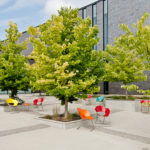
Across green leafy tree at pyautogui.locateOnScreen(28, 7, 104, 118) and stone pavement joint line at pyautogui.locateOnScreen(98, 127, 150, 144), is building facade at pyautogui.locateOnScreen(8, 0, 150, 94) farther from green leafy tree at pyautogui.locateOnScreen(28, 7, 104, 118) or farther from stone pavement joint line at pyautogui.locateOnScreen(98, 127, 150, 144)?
stone pavement joint line at pyautogui.locateOnScreen(98, 127, 150, 144)

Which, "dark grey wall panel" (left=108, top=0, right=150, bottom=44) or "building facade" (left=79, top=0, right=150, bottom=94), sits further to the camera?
"building facade" (left=79, top=0, right=150, bottom=94)

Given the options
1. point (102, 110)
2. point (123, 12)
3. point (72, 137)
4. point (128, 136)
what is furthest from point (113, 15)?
point (72, 137)

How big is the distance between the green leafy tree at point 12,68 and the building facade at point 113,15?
670 inches

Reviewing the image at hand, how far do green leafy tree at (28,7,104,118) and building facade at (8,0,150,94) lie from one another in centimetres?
1774

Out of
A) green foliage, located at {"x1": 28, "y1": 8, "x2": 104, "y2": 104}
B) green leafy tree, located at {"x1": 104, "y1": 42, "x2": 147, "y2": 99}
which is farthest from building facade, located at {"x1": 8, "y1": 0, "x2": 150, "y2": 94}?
green foliage, located at {"x1": 28, "y1": 8, "x2": 104, "y2": 104}

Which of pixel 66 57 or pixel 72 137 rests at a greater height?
pixel 66 57

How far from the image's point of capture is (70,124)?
8.74 metres

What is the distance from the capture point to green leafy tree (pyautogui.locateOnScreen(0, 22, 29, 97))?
14.5 metres

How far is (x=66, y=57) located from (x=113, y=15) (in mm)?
22862

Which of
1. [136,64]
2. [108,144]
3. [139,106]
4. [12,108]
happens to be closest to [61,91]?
[108,144]

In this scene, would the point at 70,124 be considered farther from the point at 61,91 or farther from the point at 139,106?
the point at 139,106

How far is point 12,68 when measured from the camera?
14516 millimetres

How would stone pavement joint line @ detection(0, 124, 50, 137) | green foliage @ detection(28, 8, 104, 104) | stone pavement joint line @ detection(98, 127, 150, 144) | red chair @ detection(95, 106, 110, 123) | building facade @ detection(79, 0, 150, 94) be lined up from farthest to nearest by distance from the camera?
building facade @ detection(79, 0, 150, 94) < green foliage @ detection(28, 8, 104, 104) < red chair @ detection(95, 106, 110, 123) < stone pavement joint line @ detection(0, 124, 50, 137) < stone pavement joint line @ detection(98, 127, 150, 144)

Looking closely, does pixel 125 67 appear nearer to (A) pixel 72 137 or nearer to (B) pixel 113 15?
(A) pixel 72 137
